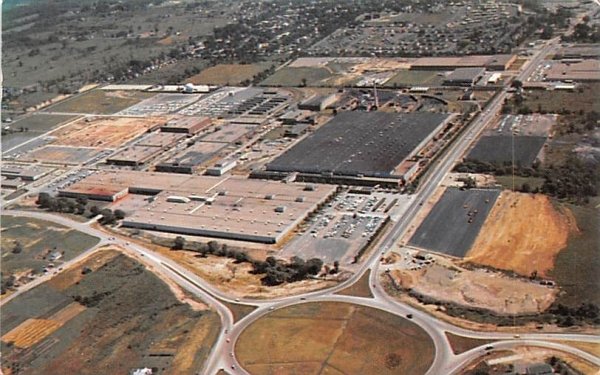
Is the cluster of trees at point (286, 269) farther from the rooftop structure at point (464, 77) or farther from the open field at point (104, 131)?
the rooftop structure at point (464, 77)

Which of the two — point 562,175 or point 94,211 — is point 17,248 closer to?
point 94,211

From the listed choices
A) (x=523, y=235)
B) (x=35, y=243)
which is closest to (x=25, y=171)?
(x=35, y=243)

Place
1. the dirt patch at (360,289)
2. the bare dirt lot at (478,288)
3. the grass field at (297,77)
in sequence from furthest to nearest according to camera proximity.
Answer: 1. the grass field at (297,77)
2. the dirt patch at (360,289)
3. the bare dirt lot at (478,288)

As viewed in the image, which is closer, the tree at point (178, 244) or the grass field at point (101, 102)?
the tree at point (178, 244)

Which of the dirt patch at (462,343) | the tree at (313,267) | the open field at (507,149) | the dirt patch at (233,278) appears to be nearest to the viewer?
the dirt patch at (462,343)

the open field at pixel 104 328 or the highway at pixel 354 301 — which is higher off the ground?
the open field at pixel 104 328

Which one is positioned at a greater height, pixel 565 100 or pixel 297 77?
pixel 297 77

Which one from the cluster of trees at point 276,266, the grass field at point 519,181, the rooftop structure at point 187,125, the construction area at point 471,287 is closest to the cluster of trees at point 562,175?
the grass field at point 519,181
